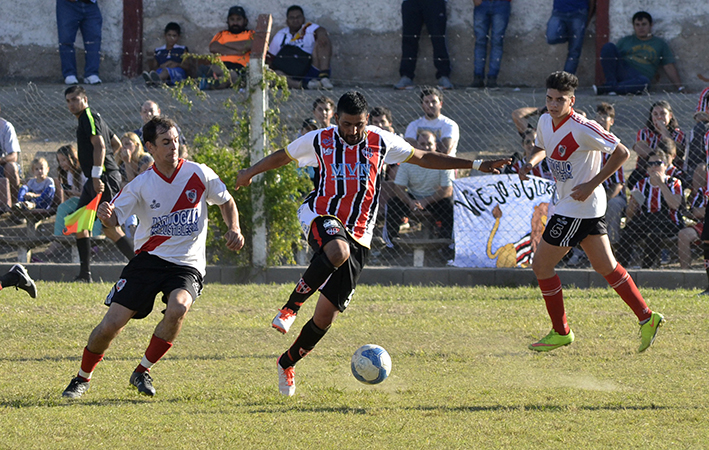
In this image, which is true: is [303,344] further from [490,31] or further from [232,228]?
[490,31]

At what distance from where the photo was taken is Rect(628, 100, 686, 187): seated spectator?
1082cm

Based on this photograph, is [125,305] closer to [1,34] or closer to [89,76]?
[89,76]

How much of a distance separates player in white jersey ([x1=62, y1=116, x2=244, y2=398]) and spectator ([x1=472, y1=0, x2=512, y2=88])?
33.9ft

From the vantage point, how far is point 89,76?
1591 cm

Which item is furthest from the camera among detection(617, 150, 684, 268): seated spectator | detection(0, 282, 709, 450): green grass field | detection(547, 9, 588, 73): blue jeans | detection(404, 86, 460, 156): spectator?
detection(547, 9, 588, 73): blue jeans

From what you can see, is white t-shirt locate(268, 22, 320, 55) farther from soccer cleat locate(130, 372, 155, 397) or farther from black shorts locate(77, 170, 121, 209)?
soccer cleat locate(130, 372, 155, 397)

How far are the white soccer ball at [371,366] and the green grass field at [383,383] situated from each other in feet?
0.47

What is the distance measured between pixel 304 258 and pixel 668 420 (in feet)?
20.6

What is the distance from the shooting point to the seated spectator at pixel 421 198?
10.6 m

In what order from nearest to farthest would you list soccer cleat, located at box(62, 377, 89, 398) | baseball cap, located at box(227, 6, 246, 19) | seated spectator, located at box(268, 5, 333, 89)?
soccer cleat, located at box(62, 377, 89, 398) → seated spectator, located at box(268, 5, 333, 89) → baseball cap, located at box(227, 6, 246, 19)

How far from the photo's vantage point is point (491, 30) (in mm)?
15242

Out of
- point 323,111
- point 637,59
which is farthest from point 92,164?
point 637,59

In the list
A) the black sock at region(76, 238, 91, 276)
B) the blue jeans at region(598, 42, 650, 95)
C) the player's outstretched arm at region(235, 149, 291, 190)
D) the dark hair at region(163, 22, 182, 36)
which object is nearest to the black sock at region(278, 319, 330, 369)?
the player's outstretched arm at region(235, 149, 291, 190)

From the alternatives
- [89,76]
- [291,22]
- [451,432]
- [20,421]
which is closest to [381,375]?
[451,432]
